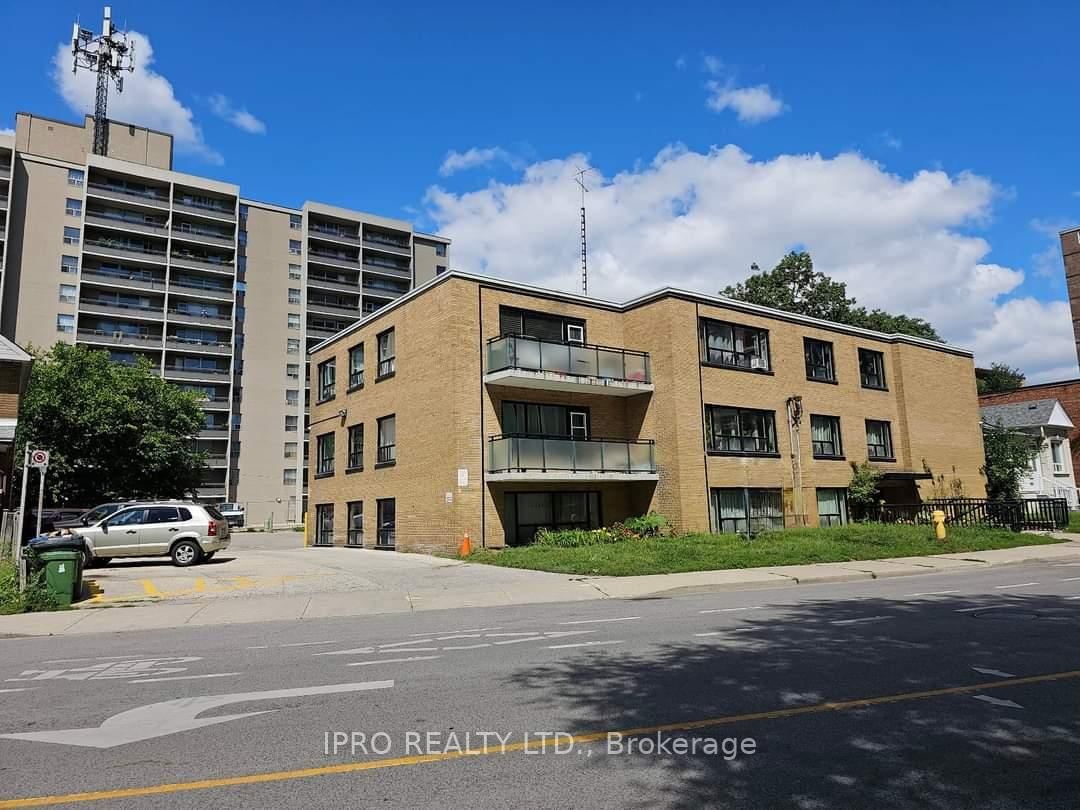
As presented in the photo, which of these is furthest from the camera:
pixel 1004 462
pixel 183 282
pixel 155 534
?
pixel 183 282

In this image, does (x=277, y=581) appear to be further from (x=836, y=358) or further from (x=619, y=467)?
(x=836, y=358)

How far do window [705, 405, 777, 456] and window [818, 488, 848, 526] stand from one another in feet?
10.7

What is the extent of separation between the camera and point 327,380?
107 feet

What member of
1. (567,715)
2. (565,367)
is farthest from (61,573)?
(565,367)

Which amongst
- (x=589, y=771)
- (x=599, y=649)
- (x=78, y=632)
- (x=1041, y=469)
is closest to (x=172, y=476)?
(x=78, y=632)

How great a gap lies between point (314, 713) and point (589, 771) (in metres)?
2.56

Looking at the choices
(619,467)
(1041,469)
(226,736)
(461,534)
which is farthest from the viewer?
(1041,469)

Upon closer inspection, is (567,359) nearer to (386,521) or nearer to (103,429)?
(386,521)

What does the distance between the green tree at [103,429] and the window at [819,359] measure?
32737 millimetres

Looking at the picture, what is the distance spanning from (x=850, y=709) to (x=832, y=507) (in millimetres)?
25541

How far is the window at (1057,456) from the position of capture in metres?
41.3

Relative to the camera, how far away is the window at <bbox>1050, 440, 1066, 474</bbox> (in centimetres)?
4134

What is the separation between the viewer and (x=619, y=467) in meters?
24.7

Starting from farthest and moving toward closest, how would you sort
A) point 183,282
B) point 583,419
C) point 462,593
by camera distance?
1. point 183,282
2. point 583,419
3. point 462,593
